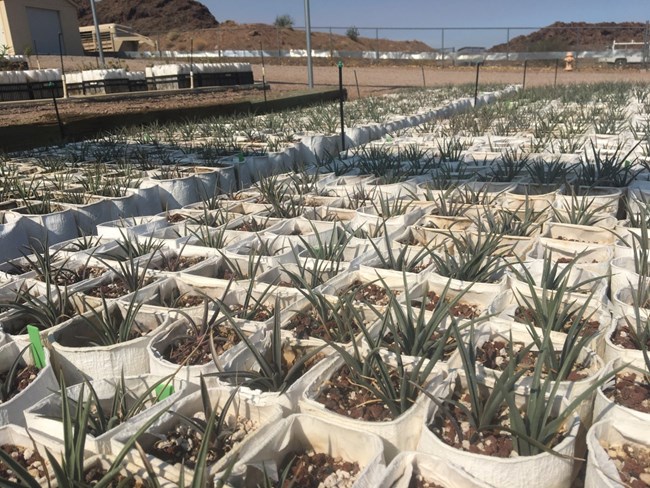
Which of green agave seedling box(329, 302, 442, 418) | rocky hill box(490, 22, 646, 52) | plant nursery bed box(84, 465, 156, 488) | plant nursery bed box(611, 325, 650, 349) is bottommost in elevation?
plant nursery bed box(84, 465, 156, 488)

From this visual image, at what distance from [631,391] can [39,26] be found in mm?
34556

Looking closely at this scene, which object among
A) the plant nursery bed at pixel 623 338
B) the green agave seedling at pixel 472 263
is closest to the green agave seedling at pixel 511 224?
the green agave seedling at pixel 472 263

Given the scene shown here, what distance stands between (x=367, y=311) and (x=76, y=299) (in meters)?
1.17

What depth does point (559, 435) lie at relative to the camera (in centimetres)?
146

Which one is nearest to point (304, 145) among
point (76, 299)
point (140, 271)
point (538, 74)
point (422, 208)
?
point (422, 208)

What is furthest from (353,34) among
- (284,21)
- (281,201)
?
(281,201)

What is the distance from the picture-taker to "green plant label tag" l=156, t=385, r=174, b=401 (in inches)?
65.5

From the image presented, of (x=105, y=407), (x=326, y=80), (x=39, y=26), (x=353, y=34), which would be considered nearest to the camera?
(x=105, y=407)

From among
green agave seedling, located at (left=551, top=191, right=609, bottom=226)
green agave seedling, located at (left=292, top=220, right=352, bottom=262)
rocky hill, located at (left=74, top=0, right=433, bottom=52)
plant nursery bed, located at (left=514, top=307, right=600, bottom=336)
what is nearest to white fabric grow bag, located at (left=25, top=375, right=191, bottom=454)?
green agave seedling, located at (left=292, top=220, right=352, bottom=262)

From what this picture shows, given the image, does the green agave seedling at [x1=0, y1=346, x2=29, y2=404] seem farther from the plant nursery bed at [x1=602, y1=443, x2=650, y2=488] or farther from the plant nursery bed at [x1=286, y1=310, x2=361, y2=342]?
the plant nursery bed at [x1=602, y1=443, x2=650, y2=488]

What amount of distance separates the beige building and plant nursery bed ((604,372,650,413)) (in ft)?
99.2

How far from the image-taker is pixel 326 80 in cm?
2197

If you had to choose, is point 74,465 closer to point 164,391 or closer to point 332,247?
point 164,391

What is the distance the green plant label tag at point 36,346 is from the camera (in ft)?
6.18
